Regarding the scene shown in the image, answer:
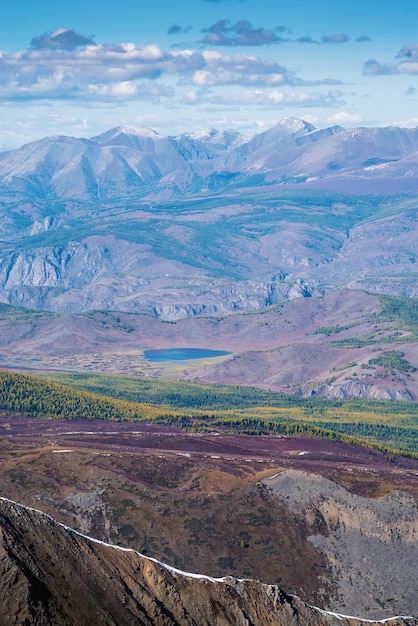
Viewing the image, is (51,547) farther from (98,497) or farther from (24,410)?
(24,410)

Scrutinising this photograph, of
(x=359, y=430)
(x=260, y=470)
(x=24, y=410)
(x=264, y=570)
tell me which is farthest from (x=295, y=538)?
(x=359, y=430)

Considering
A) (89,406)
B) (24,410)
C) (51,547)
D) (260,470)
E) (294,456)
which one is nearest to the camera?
(51,547)

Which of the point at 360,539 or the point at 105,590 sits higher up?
the point at 105,590

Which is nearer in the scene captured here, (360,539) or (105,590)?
(105,590)

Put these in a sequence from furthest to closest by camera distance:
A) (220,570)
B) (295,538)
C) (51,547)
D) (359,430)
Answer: (359,430) → (295,538) → (220,570) → (51,547)

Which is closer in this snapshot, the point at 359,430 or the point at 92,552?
the point at 92,552

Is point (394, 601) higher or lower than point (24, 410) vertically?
lower

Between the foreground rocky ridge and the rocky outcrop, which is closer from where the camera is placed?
the foreground rocky ridge
